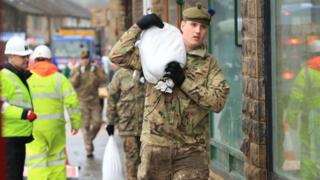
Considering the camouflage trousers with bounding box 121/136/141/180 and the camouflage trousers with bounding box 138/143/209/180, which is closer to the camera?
the camouflage trousers with bounding box 138/143/209/180

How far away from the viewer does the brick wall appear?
22.2 ft

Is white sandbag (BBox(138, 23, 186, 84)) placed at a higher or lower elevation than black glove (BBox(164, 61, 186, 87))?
higher

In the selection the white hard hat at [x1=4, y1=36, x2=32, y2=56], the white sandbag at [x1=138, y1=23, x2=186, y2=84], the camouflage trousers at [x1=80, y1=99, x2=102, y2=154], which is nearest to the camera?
the white sandbag at [x1=138, y1=23, x2=186, y2=84]

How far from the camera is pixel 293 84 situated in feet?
21.0

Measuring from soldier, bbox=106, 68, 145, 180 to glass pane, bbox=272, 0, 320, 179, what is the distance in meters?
2.25

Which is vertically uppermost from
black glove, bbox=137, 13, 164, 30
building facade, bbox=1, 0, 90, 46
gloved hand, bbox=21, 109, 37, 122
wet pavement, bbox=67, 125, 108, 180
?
building facade, bbox=1, 0, 90, 46

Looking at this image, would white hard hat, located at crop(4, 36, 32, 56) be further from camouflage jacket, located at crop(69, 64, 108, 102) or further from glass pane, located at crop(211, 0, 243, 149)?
camouflage jacket, located at crop(69, 64, 108, 102)

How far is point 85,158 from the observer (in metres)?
12.5

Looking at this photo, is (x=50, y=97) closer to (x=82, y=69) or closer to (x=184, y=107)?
(x=184, y=107)

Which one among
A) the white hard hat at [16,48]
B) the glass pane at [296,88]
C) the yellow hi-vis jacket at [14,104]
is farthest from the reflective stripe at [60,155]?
the glass pane at [296,88]

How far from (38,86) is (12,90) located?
2.55 feet

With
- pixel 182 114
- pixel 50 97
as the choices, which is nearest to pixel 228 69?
pixel 50 97

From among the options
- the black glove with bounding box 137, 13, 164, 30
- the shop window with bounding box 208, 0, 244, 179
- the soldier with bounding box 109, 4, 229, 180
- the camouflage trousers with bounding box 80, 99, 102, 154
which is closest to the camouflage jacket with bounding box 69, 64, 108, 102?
the camouflage trousers with bounding box 80, 99, 102, 154

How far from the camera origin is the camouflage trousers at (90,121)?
1274cm
